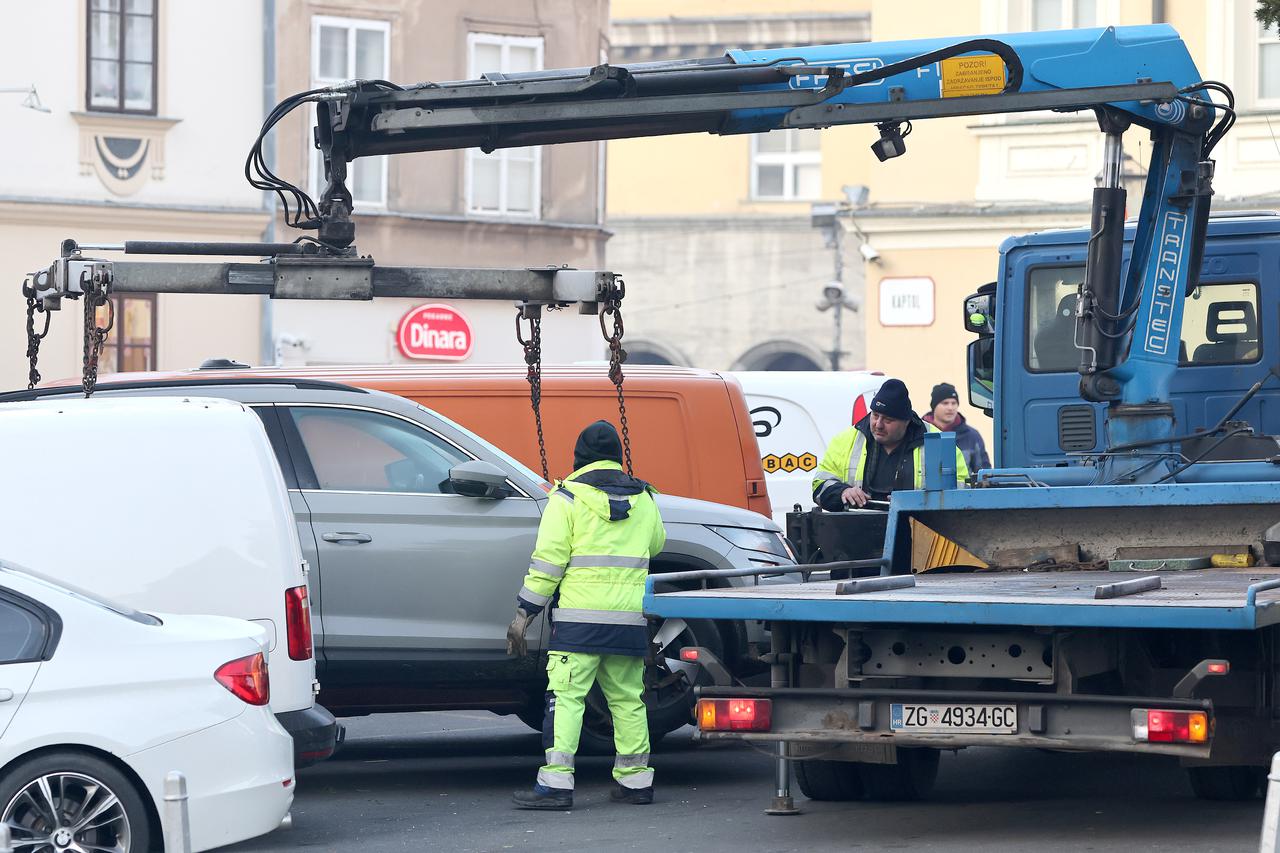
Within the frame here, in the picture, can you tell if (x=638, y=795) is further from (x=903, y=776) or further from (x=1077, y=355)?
(x=1077, y=355)

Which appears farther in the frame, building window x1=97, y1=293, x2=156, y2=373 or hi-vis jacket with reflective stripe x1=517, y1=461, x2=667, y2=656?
building window x1=97, y1=293, x2=156, y2=373

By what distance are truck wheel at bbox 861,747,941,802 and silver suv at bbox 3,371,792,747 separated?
39.4 inches

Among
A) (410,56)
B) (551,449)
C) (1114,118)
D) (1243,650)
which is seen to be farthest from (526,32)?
(1243,650)

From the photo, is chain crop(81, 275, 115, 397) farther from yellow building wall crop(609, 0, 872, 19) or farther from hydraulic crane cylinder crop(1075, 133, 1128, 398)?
yellow building wall crop(609, 0, 872, 19)

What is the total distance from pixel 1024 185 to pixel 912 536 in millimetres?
16757

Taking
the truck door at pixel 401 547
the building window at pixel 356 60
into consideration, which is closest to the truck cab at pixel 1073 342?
the truck door at pixel 401 547

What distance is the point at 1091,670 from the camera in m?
7.58

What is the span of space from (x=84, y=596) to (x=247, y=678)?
65 cm

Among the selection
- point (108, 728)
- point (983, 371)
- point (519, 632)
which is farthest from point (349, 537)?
point (983, 371)

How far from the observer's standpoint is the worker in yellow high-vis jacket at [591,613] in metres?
9.10

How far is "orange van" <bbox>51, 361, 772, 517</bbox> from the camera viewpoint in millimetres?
11500

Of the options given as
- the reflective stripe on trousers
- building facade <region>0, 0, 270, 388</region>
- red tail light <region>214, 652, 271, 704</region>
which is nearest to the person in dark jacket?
the reflective stripe on trousers

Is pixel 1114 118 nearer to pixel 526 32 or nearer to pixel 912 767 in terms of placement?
pixel 912 767

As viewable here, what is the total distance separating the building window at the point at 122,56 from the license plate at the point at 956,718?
19098 millimetres
